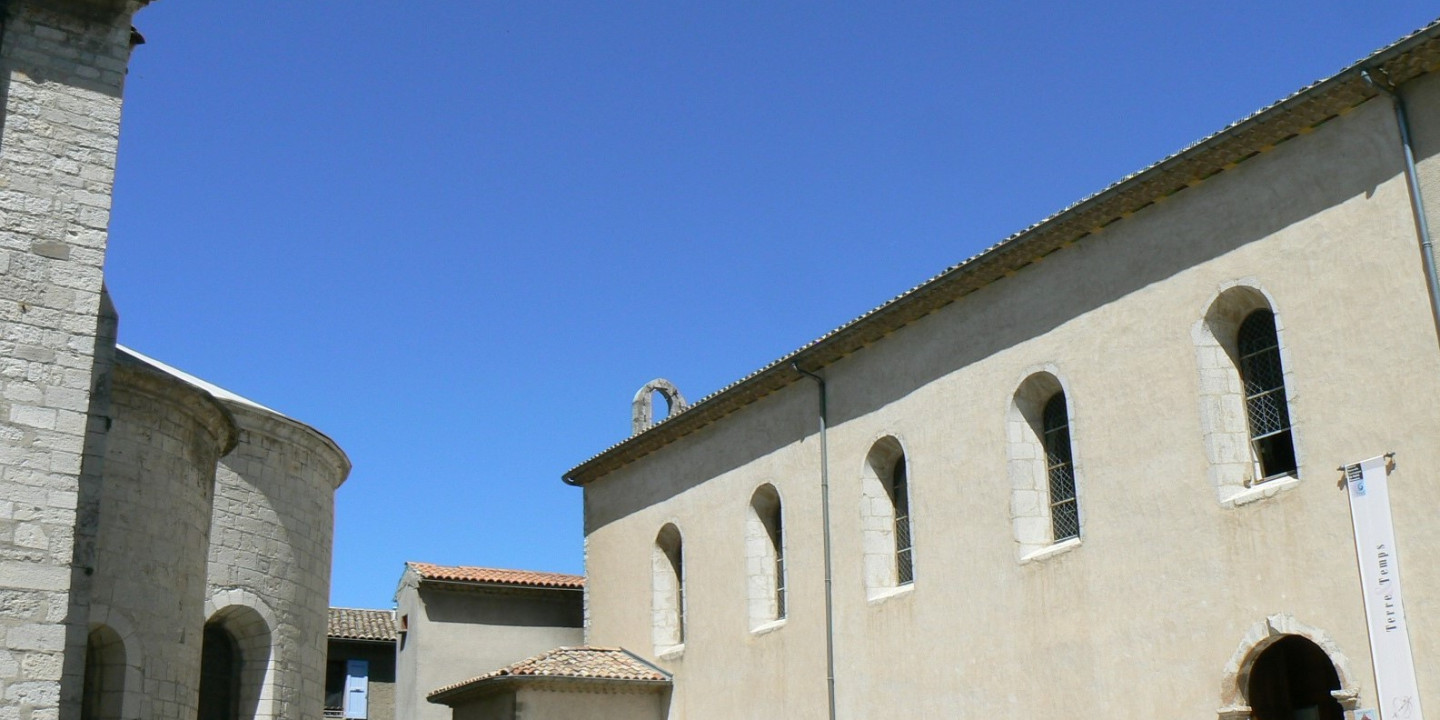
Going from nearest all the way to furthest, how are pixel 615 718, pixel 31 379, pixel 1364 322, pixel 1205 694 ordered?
1. pixel 31 379
2. pixel 1364 322
3. pixel 1205 694
4. pixel 615 718

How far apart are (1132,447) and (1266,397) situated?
1412 mm

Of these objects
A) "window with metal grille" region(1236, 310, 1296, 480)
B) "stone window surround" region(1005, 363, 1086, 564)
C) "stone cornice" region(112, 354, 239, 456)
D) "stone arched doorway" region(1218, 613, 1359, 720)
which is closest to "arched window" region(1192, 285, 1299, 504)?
"window with metal grille" region(1236, 310, 1296, 480)

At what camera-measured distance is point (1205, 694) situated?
42.9 feet

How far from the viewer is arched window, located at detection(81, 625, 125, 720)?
43.1ft

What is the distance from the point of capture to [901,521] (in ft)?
59.1

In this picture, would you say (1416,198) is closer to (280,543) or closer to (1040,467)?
(1040,467)

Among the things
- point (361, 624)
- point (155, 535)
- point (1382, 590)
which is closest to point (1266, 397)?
point (1382, 590)

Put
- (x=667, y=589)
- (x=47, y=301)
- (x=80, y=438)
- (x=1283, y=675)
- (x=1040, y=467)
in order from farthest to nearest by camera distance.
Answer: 1. (x=667, y=589)
2. (x=1040, y=467)
3. (x=1283, y=675)
4. (x=47, y=301)
5. (x=80, y=438)

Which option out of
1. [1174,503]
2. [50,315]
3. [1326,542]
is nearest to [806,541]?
[1174,503]

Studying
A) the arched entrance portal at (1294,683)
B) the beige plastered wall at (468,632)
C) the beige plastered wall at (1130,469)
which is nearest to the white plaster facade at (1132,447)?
the beige plastered wall at (1130,469)

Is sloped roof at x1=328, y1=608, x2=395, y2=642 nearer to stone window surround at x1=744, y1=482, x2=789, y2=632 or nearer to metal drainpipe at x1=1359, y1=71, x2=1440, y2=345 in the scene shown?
stone window surround at x1=744, y1=482, x2=789, y2=632

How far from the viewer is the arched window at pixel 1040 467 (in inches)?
611

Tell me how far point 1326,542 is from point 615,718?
11.7 m

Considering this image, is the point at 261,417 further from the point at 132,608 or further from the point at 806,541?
the point at 806,541
